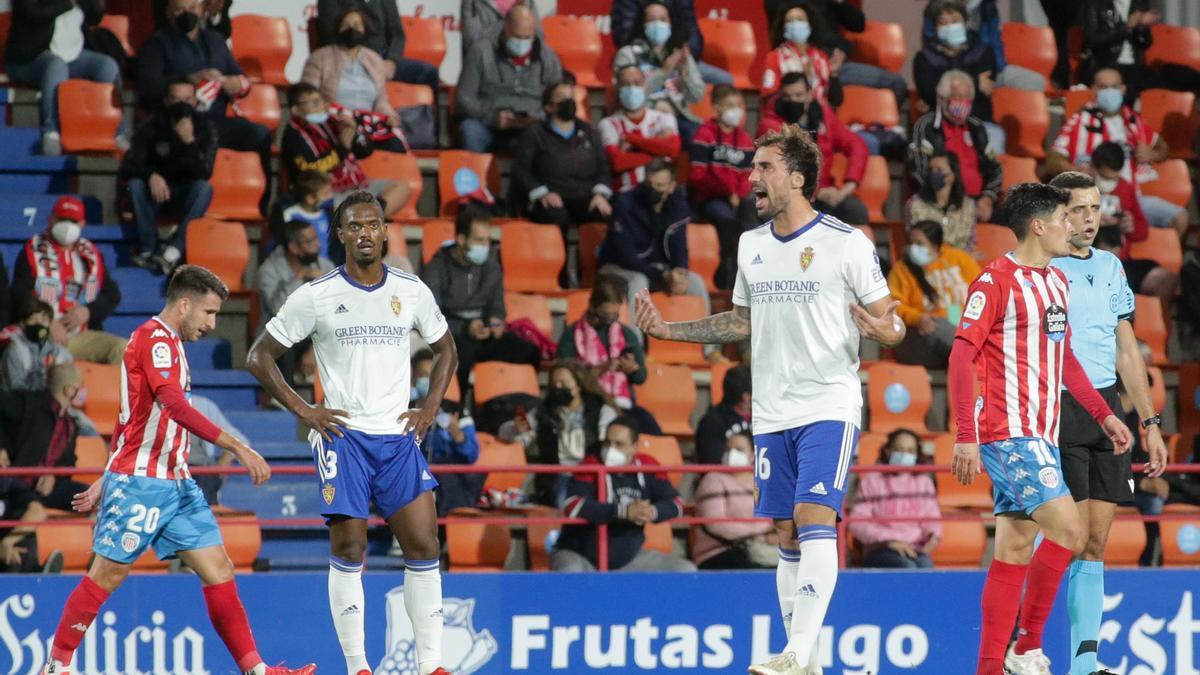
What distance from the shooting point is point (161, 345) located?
25.3 feet

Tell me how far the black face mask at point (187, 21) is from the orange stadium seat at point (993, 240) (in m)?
6.26

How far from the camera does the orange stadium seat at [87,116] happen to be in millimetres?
13148

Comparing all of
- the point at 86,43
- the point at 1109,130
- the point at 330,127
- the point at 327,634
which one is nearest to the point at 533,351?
the point at 330,127

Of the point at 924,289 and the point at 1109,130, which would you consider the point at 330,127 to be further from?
the point at 1109,130

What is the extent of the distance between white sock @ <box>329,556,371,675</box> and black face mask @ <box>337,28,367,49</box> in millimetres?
6557

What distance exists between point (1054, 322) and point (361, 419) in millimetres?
2885

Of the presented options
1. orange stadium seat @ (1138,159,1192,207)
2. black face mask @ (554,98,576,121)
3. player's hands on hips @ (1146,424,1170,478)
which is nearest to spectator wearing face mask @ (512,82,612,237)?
black face mask @ (554,98,576,121)

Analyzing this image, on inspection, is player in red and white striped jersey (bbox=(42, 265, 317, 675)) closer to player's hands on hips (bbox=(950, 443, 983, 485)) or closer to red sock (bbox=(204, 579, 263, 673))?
red sock (bbox=(204, 579, 263, 673))

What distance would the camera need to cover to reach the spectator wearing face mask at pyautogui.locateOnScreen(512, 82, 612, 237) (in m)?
13.1

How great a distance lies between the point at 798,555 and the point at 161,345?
9.48 ft

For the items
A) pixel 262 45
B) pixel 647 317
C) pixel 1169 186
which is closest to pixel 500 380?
pixel 262 45

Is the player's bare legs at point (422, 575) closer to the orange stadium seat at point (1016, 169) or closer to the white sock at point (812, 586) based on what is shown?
the white sock at point (812, 586)

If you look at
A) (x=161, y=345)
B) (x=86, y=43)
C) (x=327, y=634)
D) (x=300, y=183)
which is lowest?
(x=327, y=634)

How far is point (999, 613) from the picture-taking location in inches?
276
